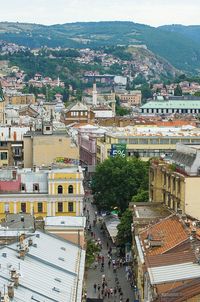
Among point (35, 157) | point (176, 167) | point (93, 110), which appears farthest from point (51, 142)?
point (93, 110)

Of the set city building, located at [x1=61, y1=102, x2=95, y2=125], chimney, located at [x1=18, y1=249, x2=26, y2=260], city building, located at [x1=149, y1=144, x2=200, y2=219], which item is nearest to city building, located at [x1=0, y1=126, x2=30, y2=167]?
city building, located at [x1=149, y1=144, x2=200, y2=219]

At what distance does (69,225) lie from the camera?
59.4 metres

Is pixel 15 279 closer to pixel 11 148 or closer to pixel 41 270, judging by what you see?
pixel 41 270

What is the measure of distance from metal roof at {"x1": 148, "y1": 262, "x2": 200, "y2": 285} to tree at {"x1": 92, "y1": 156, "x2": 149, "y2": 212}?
→ 140 ft

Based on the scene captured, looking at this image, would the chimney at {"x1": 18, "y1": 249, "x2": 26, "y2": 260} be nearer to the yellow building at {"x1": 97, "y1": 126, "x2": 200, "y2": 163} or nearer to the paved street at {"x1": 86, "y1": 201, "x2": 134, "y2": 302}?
the paved street at {"x1": 86, "y1": 201, "x2": 134, "y2": 302}

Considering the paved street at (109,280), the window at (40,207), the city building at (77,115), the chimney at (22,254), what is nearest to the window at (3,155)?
the window at (40,207)

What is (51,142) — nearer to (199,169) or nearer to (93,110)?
(199,169)

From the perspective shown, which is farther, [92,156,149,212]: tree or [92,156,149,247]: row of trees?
[92,156,149,212]: tree

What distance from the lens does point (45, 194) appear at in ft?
245

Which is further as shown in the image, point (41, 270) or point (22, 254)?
point (22, 254)

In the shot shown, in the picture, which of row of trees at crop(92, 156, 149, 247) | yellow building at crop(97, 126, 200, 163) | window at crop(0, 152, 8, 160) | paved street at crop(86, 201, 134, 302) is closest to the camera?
paved street at crop(86, 201, 134, 302)

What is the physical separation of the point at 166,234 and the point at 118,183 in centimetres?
3842

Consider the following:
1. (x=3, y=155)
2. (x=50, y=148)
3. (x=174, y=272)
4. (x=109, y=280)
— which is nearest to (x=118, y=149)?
(x=3, y=155)

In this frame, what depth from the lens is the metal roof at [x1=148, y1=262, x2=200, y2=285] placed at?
138ft
